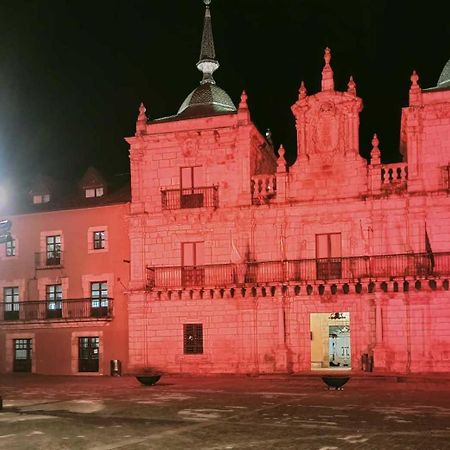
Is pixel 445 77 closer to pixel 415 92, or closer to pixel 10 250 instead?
pixel 415 92

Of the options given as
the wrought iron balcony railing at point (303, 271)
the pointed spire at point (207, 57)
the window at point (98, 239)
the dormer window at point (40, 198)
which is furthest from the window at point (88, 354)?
the pointed spire at point (207, 57)

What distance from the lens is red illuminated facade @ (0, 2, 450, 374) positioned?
33.7 m

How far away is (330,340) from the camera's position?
4041cm

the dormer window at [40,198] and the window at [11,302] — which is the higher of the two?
the dormer window at [40,198]

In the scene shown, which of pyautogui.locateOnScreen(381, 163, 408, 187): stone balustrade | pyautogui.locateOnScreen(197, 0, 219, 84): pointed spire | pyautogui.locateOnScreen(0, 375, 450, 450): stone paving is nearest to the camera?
pyautogui.locateOnScreen(0, 375, 450, 450): stone paving

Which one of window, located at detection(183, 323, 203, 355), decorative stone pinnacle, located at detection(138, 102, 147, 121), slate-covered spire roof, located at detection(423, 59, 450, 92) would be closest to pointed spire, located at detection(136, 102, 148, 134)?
decorative stone pinnacle, located at detection(138, 102, 147, 121)

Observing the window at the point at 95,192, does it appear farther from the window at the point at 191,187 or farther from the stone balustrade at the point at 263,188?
the stone balustrade at the point at 263,188

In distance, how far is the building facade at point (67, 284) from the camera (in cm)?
3803

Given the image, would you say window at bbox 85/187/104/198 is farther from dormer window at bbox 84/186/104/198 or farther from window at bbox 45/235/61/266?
window at bbox 45/235/61/266

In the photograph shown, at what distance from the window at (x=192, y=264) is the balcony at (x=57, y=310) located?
14.4 feet

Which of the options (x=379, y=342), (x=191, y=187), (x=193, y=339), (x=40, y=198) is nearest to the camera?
(x=379, y=342)

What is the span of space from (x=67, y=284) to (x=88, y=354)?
12.4 feet

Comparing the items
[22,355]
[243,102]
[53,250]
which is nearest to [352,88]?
[243,102]

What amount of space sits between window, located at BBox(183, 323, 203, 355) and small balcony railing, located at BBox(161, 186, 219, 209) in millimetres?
5730
